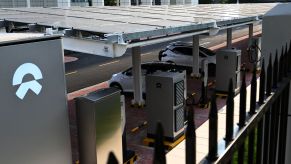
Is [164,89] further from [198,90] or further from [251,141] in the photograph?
[251,141]

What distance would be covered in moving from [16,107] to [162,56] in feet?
→ 53.3

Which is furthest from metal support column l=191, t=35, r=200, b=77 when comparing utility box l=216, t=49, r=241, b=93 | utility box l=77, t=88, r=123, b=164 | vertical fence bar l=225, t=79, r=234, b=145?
vertical fence bar l=225, t=79, r=234, b=145

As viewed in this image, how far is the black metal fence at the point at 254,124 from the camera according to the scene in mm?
1314

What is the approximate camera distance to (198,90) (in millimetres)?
15367

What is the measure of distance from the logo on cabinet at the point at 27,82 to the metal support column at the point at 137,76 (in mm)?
8674

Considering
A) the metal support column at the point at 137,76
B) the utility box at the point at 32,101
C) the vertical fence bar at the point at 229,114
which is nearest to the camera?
the vertical fence bar at the point at 229,114

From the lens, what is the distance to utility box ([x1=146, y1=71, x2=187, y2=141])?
9344mm

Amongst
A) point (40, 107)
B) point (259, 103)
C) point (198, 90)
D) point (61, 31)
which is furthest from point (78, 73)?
point (259, 103)

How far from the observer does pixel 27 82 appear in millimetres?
4191

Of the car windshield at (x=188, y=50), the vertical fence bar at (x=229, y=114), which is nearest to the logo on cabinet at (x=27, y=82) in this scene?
the vertical fence bar at (x=229, y=114)

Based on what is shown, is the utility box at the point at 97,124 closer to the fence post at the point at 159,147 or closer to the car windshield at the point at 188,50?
the fence post at the point at 159,147

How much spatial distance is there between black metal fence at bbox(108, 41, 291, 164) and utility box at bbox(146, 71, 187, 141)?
21.3 feet

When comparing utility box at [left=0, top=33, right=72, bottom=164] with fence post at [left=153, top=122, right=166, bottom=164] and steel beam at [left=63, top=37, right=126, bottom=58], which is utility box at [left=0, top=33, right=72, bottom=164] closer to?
steel beam at [left=63, top=37, right=126, bottom=58]

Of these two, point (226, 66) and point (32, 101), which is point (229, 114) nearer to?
point (32, 101)
